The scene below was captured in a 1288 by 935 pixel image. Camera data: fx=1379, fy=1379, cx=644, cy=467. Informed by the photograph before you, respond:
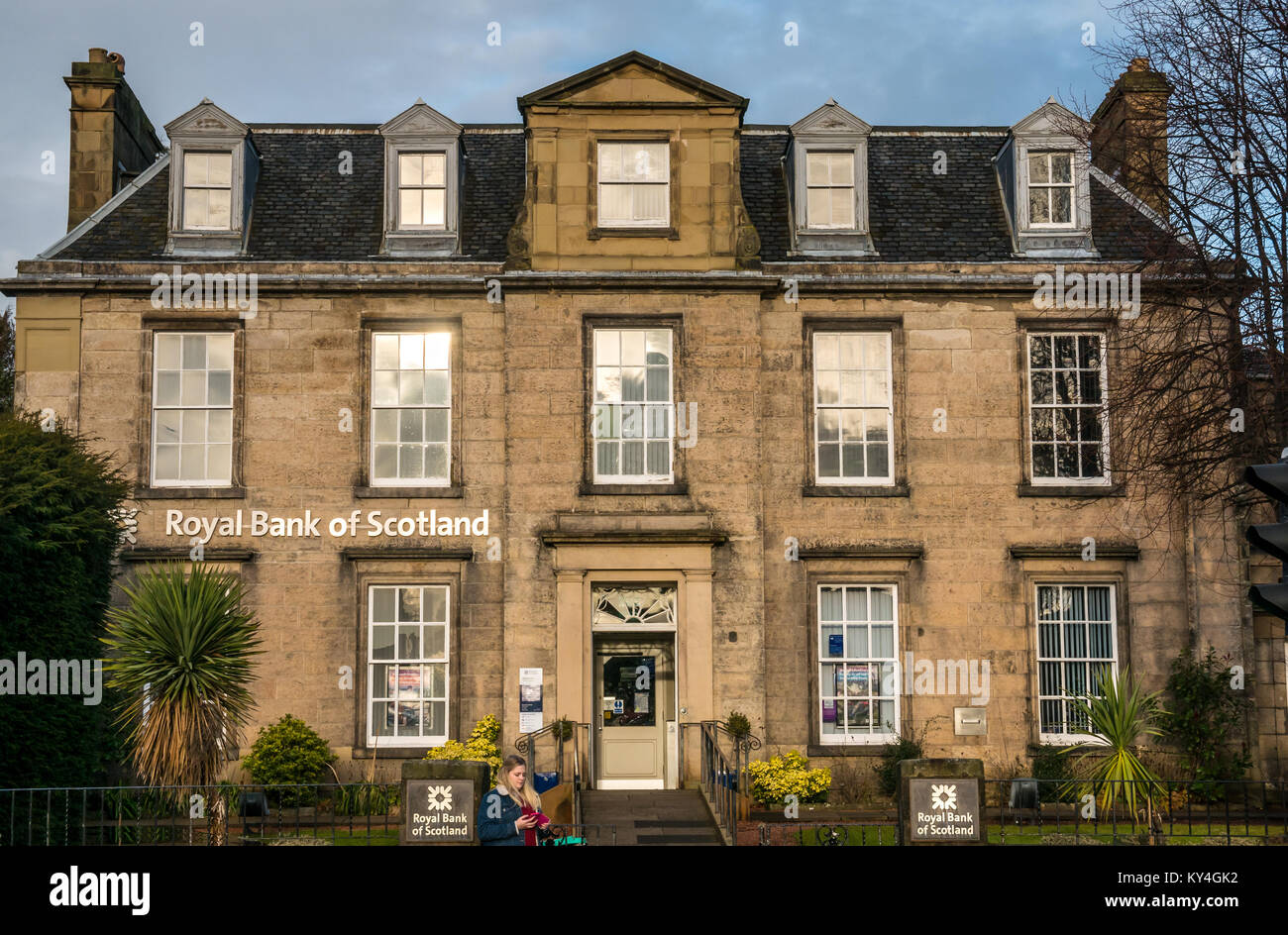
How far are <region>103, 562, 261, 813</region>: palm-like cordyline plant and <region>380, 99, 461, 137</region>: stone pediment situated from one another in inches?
392

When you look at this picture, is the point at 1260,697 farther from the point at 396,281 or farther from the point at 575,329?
the point at 396,281

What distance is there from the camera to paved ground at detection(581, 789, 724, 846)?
60.4ft

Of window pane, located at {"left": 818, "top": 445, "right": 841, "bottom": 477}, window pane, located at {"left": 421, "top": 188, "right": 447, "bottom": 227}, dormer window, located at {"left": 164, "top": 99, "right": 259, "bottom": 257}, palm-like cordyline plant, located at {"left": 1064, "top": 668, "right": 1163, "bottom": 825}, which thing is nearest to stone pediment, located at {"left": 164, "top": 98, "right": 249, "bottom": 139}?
dormer window, located at {"left": 164, "top": 99, "right": 259, "bottom": 257}

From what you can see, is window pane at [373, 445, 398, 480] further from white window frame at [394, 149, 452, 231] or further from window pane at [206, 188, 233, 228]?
window pane at [206, 188, 233, 228]

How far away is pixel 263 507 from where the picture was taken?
891 inches

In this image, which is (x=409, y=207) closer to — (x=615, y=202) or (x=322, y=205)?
(x=322, y=205)

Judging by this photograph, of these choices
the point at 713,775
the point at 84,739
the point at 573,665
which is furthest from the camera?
the point at 573,665

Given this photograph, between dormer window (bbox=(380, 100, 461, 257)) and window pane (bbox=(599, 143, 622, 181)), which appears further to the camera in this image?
dormer window (bbox=(380, 100, 461, 257))

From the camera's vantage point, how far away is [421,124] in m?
24.0

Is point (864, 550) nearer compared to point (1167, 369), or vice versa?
point (1167, 369)

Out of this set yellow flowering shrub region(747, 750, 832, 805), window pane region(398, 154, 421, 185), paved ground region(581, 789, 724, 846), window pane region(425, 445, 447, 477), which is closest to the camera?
paved ground region(581, 789, 724, 846)

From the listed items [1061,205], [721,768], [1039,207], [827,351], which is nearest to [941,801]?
[721,768]

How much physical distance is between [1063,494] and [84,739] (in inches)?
609

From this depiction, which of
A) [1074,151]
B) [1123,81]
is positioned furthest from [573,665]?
[1123,81]
